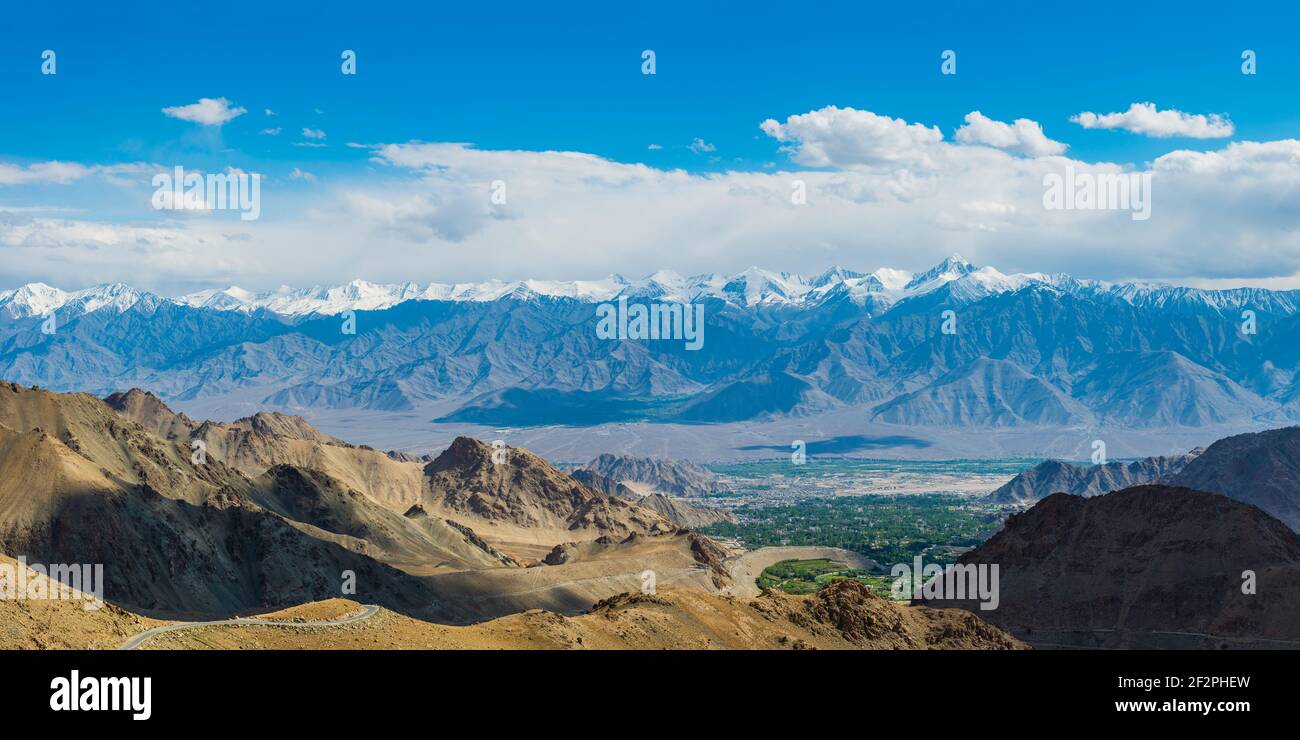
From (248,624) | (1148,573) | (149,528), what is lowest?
(1148,573)

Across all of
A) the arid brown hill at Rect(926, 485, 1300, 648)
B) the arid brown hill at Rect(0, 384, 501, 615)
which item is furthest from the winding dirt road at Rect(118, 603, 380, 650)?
the arid brown hill at Rect(926, 485, 1300, 648)

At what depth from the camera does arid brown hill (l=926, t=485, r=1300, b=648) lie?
120 meters

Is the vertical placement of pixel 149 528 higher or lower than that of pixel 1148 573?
higher

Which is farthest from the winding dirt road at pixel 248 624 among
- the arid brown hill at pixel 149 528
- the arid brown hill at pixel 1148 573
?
the arid brown hill at pixel 1148 573

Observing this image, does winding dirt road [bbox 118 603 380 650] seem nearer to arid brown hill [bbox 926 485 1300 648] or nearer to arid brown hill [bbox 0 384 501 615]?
arid brown hill [bbox 0 384 501 615]

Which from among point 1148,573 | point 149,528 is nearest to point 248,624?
point 149,528

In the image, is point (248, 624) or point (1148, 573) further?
point (1148, 573)

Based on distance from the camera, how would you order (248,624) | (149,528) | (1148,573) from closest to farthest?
1. (248,624)
2. (1148,573)
3. (149,528)

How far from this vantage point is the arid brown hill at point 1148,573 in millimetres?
120500

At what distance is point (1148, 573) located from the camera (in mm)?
132625

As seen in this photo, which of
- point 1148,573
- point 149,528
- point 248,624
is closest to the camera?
point 248,624

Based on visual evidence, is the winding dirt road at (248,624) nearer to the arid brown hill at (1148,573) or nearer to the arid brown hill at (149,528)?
the arid brown hill at (149,528)

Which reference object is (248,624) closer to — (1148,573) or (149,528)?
(149,528)
